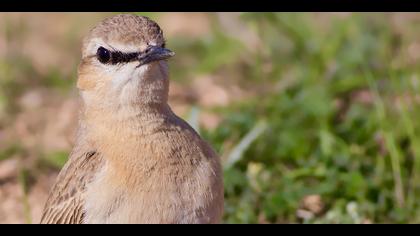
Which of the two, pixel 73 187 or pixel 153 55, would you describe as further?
pixel 73 187

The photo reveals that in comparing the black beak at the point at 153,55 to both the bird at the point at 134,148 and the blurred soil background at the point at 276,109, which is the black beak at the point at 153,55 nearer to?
the bird at the point at 134,148

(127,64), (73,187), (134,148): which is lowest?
(73,187)

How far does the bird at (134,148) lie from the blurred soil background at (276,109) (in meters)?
1.00

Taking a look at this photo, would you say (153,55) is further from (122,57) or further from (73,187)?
(73,187)

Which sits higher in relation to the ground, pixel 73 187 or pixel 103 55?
pixel 103 55

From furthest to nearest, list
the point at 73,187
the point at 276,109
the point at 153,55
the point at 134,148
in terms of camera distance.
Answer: the point at 276,109 → the point at 73,187 → the point at 134,148 → the point at 153,55

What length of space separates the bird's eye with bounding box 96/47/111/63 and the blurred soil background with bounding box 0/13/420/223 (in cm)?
135

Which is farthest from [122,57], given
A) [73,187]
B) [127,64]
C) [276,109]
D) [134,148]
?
[276,109]

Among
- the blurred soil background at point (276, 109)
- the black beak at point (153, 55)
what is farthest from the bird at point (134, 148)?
the blurred soil background at point (276, 109)

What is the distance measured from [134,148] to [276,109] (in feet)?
8.17

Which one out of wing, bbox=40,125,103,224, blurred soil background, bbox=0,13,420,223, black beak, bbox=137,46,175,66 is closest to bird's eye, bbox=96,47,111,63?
black beak, bbox=137,46,175,66

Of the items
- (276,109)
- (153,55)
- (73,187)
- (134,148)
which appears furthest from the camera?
(276,109)

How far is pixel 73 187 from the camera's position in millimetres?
6234
